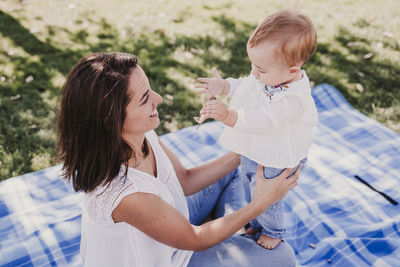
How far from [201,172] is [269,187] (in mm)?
615

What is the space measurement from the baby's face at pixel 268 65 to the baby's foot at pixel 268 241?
0.94m

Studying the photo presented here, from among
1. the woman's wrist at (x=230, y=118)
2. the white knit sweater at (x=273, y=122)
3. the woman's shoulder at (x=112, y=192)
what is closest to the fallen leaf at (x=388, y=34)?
the white knit sweater at (x=273, y=122)

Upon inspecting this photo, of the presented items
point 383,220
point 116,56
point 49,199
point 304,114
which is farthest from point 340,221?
point 49,199

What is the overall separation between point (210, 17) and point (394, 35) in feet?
8.44

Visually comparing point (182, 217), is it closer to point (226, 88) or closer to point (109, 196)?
point (109, 196)

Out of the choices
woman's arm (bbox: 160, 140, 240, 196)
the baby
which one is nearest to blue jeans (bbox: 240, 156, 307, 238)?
the baby

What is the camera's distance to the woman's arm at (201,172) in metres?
2.57

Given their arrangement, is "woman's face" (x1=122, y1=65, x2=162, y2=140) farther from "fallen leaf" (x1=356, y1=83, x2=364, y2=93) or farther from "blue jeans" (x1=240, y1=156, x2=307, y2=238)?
"fallen leaf" (x1=356, y1=83, x2=364, y2=93)

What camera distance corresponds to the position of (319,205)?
9.88ft

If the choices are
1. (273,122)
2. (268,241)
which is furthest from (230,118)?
(268,241)

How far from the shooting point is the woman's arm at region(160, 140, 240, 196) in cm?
257

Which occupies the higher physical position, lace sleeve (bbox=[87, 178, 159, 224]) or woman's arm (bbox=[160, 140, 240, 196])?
lace sleeve (bbox=[87, 178, 159, 224])

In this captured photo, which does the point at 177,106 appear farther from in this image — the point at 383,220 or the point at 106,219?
the point at 106,219

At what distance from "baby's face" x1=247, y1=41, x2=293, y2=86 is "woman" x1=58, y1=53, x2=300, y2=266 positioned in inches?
20.3
